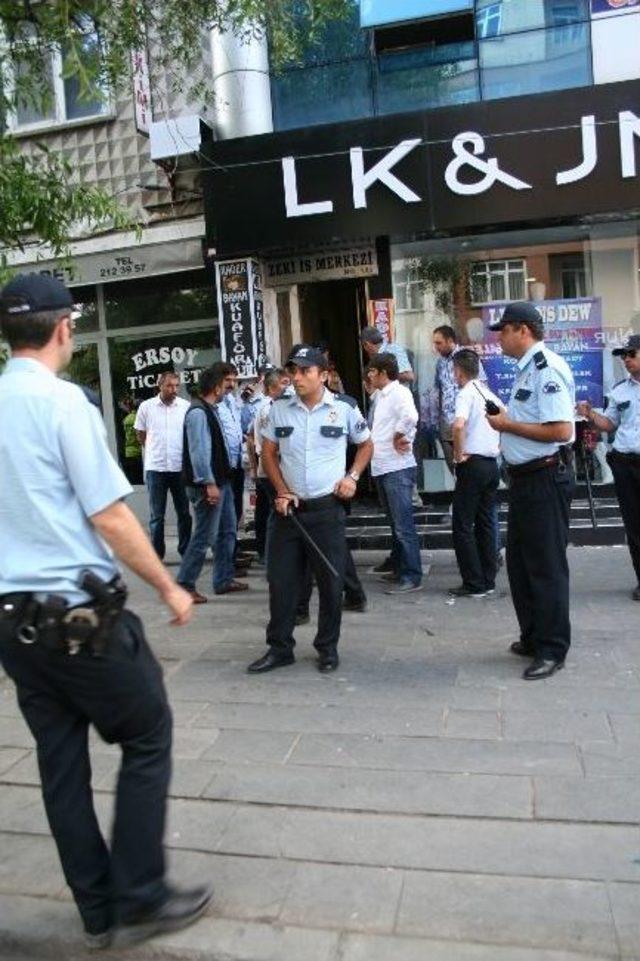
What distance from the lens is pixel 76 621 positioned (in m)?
2.50

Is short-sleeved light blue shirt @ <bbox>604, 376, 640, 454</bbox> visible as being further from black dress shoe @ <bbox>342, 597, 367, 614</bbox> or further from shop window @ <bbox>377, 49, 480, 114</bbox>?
shop window @ <bbox>377, 49, 480, 114</bbox>

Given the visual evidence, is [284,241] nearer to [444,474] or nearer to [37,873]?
[444,474]

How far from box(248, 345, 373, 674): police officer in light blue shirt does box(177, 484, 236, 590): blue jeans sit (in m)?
1.78

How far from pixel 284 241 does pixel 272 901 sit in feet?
24.9

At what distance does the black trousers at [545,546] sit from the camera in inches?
194

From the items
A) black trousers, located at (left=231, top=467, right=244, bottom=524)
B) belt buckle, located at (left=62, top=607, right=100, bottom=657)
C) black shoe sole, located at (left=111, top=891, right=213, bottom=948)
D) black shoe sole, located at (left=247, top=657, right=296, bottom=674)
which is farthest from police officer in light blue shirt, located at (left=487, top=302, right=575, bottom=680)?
black trousers, located at (left=231, top=467, right=244, bottom=524)

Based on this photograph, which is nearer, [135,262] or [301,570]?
[301,570]

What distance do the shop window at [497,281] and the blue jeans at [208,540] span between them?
417cm

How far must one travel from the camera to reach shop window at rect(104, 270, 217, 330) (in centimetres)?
1080

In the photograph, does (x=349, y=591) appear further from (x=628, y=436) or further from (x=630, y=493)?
(x=628, y=436)

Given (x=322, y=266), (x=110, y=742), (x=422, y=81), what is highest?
(x=422, y=81)

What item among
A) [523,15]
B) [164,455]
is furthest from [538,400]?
[523,15]

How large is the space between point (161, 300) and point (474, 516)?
575cm

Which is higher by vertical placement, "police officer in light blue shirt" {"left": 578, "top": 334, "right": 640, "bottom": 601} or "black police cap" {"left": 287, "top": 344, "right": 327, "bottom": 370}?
"black police cap" {"left": 287, "top": 344, "right": 327, "bottom": 370}
